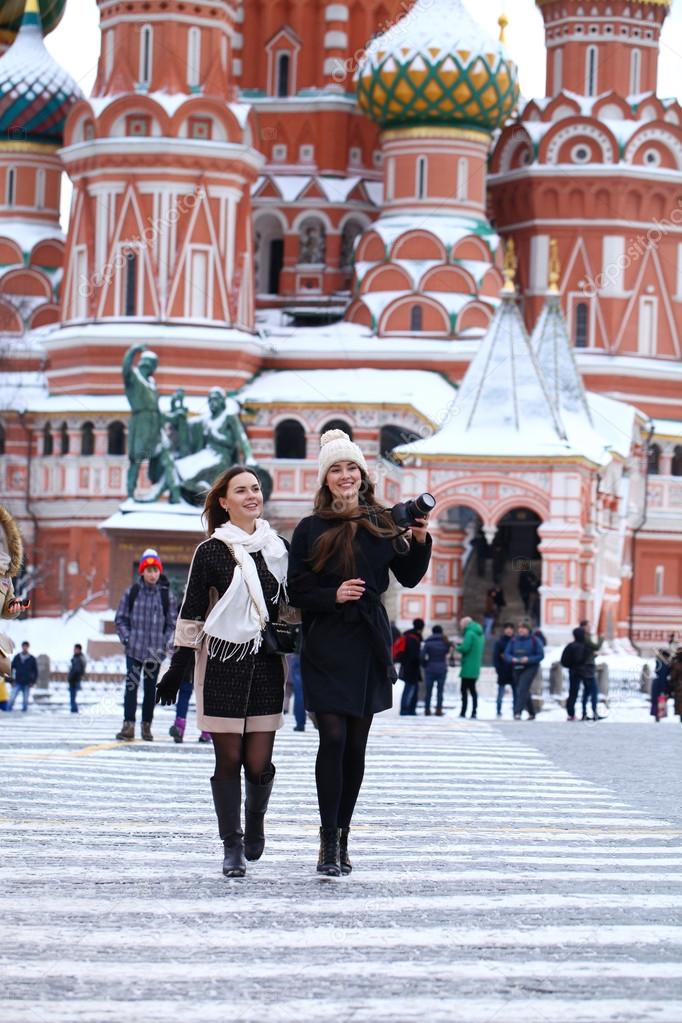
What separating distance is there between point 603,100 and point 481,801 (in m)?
44.3

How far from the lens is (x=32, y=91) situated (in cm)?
5366

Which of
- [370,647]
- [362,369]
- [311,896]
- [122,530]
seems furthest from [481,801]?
[362,369]

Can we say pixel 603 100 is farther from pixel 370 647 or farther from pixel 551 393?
pixel 370 647

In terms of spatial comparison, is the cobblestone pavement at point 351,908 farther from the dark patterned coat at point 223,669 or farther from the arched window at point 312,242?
the arched window at point 312,242

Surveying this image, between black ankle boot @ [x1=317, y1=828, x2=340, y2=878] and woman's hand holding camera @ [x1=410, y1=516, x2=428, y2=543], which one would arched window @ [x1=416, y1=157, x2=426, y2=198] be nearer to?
woman's hand holding camera @ [x1=410, y1=516, x2=428, y2=543]

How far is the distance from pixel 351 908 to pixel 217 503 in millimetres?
2030

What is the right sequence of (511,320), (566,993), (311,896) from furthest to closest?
(511,320) < (311,896) < (566,993)

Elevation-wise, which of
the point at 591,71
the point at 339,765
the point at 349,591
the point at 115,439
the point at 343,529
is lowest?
the point at 339,765

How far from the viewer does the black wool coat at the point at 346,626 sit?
874 cm

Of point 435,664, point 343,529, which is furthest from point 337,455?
point 435,664

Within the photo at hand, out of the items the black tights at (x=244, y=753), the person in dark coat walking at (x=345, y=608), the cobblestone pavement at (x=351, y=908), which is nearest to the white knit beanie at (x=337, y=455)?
the person in dark coat walking at (x=345, y=608)

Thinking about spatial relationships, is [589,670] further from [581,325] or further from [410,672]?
[581,325]

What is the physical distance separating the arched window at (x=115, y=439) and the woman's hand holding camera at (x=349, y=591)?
1596 inches

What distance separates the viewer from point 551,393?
45281mm
